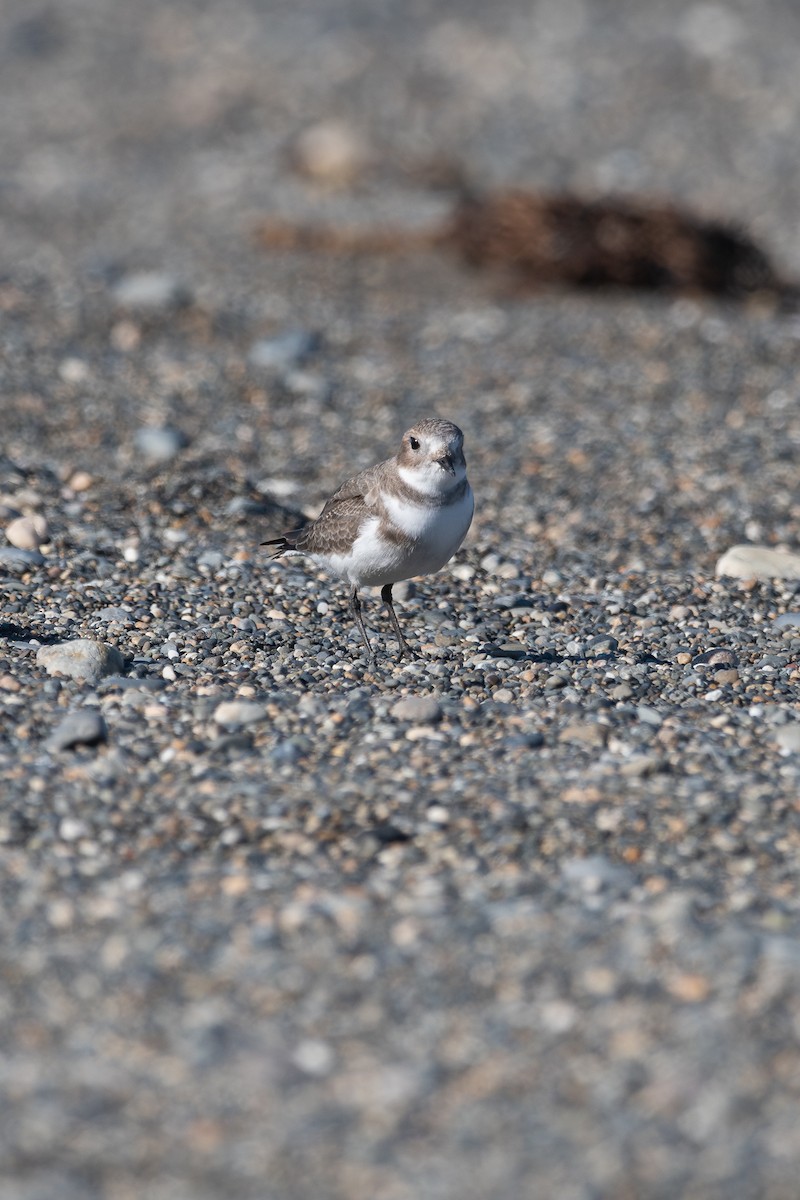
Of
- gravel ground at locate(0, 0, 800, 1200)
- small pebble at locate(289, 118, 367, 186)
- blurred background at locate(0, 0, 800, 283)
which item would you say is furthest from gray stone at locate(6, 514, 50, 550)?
small pebble at locate(289, 118, 367, 186)

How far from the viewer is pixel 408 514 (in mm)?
4910

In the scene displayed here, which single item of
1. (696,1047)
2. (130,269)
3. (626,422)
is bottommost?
(130,269)

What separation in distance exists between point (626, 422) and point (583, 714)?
356 cm

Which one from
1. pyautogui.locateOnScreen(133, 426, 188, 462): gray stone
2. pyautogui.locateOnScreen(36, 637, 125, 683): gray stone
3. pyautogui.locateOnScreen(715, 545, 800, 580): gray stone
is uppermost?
pyautogui.locateOnScreen(715, 545, 800, 580): gray stone

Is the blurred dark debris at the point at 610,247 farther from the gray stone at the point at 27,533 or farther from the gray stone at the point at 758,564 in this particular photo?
the gray stone at the point at 27,533

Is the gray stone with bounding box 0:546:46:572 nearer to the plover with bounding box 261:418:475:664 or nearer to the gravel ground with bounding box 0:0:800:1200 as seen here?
the gravel ground with bounding box 0:0:800:1200

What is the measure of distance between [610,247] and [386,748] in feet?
20.6

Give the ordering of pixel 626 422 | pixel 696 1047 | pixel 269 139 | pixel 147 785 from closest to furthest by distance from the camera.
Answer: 1. pixel 696 1047
2. pixel 147 785
3. pixel 626 422
4. pixel 269 139

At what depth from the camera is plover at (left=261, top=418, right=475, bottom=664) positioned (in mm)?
4875

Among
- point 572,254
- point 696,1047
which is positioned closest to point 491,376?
point 572,254

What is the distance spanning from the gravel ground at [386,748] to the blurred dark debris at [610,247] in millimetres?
224

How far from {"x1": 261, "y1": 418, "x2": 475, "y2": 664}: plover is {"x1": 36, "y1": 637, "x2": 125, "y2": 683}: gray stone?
85 centimetres

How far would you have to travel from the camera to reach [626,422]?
26.2ft

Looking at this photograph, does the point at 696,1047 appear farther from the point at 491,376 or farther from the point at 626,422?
the point at 491,376
